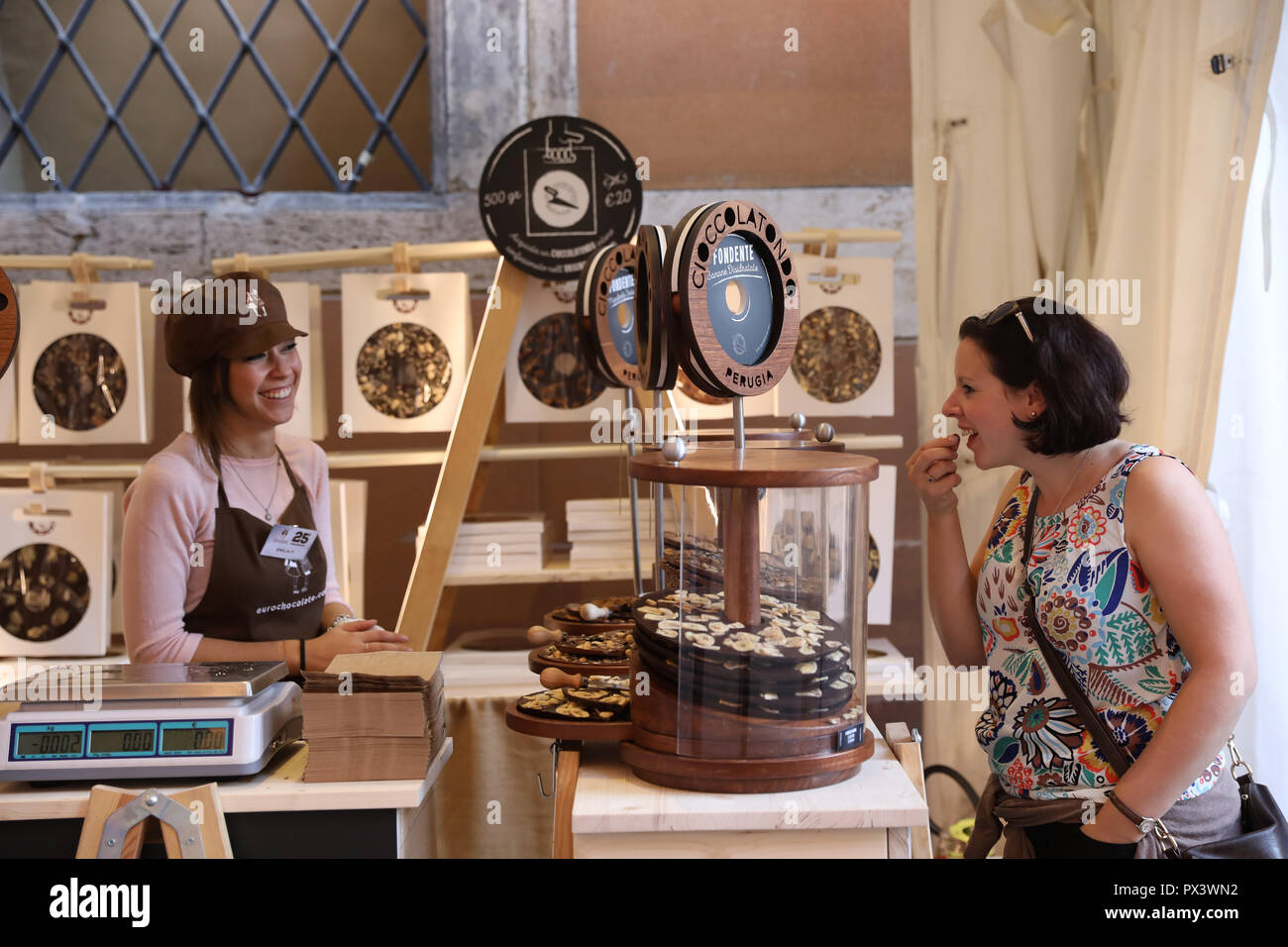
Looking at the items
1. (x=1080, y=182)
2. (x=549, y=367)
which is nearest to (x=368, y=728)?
(x=549, y=367)

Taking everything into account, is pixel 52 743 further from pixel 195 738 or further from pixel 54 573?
pixel 54 573

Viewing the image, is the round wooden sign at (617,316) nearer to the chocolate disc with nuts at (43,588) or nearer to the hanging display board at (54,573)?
the hanging display board at (54,573)

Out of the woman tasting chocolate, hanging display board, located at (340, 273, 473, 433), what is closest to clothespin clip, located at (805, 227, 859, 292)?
hanging display board, located at (340, 273, 473, 433)

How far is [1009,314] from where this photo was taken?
1.74 metres

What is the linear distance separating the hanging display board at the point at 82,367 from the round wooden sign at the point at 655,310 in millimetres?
1948

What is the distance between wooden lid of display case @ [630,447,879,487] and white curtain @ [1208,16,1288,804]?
1.24 meters

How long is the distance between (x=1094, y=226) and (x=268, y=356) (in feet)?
7.22

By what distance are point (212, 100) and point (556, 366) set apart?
1698mm

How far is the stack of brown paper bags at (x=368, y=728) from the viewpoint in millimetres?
1615

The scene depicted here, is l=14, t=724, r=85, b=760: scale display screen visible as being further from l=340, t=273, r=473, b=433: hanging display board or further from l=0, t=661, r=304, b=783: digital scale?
l=340, t=273, r=473, b=433: hanging display board

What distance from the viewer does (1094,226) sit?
2.99 meters

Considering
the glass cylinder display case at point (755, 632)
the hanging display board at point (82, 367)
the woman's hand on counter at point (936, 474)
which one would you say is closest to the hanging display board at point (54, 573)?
the hanging display board at point (82, 367)

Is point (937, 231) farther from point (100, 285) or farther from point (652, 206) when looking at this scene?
point (100, 285)
